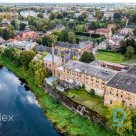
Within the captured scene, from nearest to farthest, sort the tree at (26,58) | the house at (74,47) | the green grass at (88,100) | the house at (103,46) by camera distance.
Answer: the green grass at (88,100) < the tree at (26,58) < the house at (74,47) < the house at (103,46)

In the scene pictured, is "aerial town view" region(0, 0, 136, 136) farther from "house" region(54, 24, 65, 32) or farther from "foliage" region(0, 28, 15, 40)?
"house" region(54, 24, 65, 32)

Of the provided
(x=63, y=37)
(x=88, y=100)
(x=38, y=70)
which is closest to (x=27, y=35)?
(x=63, y=37)

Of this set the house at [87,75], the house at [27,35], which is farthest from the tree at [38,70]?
the house at [27,35]

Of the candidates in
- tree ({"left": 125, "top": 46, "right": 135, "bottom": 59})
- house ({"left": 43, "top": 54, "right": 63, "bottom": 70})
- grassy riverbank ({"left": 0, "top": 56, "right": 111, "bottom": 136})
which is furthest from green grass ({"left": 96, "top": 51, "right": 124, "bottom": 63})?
grassy riverbank ({"left": 0, "top": 56, "right": 111, "bottom": 136})

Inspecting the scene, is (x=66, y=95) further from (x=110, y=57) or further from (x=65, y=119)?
(x=110, y=57)

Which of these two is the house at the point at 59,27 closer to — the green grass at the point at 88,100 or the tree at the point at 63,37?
the tree at the point at 63,37
